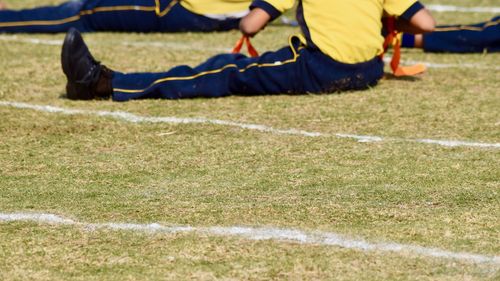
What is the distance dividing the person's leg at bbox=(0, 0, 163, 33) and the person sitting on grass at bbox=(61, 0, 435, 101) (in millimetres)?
2282

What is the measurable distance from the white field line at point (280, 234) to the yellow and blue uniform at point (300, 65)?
7.57ft

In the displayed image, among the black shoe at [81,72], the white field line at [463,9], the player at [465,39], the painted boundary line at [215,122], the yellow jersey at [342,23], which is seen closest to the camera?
the painted boundary line at [215,122]

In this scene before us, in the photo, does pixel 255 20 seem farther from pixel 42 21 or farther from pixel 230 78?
pixel 42 21

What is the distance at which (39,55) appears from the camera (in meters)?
7.97

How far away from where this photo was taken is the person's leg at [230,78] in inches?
258

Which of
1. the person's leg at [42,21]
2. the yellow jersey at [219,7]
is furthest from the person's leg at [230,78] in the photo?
the person's leg at [42,21]

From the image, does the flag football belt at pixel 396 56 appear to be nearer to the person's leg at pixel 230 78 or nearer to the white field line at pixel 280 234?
the person's leg at pixel 230 78

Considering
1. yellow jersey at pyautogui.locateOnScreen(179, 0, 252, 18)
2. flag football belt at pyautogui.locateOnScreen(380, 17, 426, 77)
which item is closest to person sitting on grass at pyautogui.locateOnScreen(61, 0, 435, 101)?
flag football belt at pyautogui.locateOnScreen(380, 17, 426, 77)

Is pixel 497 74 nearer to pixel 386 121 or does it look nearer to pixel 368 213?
pixel 386 121

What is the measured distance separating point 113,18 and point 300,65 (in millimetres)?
2749

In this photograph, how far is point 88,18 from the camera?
8.91 m

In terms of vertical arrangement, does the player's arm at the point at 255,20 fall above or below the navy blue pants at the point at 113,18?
above

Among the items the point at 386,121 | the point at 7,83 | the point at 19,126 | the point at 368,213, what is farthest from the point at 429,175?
the point at 7,83

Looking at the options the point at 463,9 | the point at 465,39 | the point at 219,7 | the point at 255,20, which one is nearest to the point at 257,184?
the point at 255,20
